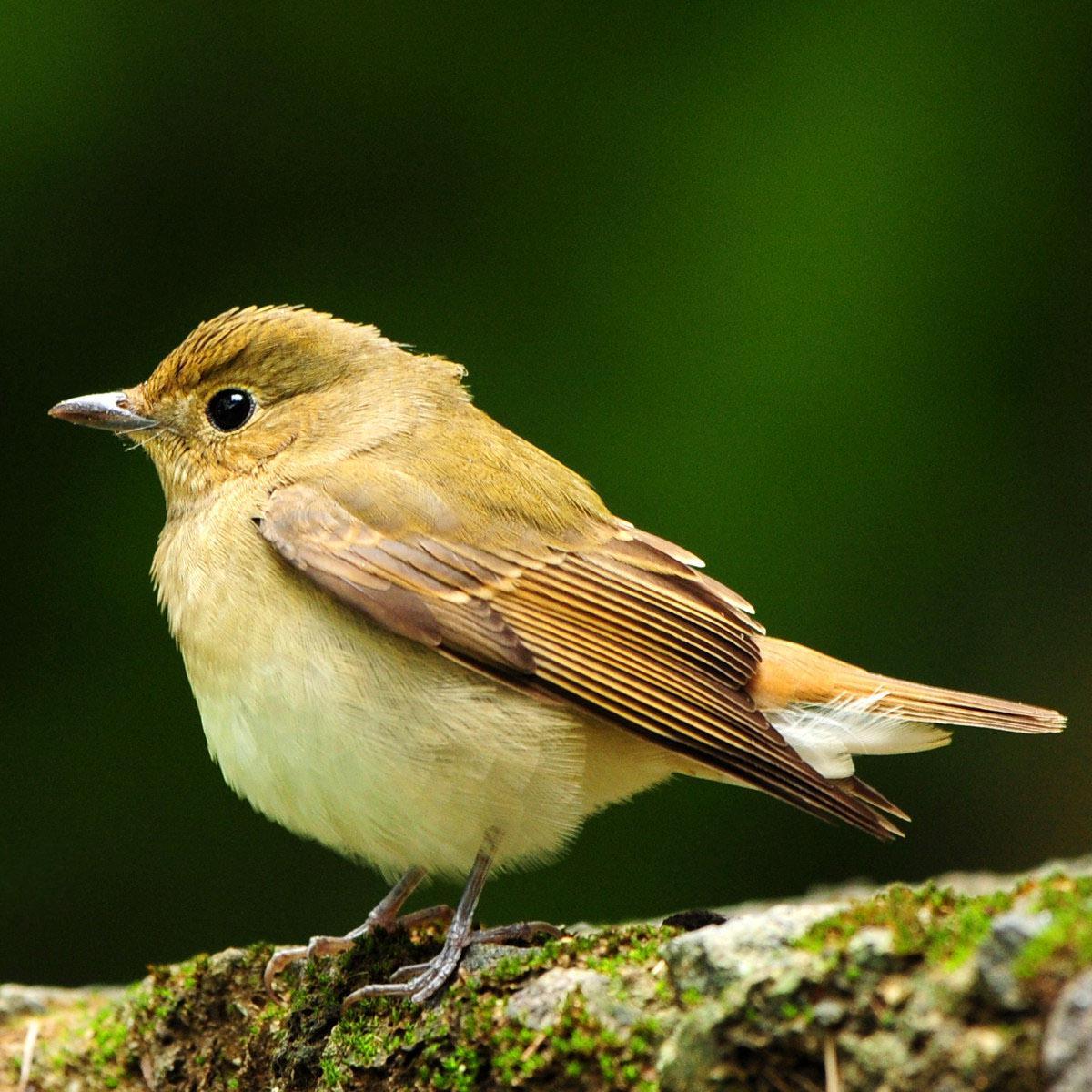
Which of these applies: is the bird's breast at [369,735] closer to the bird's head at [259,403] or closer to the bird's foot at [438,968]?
the bird's foot at [438,968]

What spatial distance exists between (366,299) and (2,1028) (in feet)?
10.5

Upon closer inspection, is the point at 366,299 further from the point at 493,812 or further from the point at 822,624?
the point at 493,812

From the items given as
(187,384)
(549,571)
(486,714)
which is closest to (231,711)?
(486,714)

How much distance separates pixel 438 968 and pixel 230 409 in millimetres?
1718

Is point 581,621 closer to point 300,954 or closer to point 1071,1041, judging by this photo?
point 300,954

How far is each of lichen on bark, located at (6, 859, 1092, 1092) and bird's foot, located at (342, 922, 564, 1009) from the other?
3cm

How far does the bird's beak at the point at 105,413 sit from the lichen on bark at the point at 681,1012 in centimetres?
151

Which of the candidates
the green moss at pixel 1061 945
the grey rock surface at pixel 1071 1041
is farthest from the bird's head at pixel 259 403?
the grey rock surface at pixel 1071 1041

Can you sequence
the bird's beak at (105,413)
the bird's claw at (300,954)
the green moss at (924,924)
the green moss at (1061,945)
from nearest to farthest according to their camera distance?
1. the green moss at (1061,945)
2. the green moss at (924,924)
3. the bird's claw at (300,954)
4. the bird's beak at (105,413)

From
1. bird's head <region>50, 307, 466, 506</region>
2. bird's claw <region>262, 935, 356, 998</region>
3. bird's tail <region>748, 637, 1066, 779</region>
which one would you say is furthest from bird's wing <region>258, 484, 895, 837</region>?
bird's claw <region>262, 935, 356, 998</region>

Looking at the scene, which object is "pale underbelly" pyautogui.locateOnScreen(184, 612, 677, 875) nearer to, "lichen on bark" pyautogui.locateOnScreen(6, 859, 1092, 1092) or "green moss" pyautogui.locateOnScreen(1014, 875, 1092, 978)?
"lichen on bark" pyautogui.locateOnScreen(6, 859, 1092, 1092)

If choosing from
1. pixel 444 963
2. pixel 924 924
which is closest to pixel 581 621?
pixel 444 963

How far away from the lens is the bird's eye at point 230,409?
421 centimetres

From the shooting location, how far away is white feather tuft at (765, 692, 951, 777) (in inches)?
149
